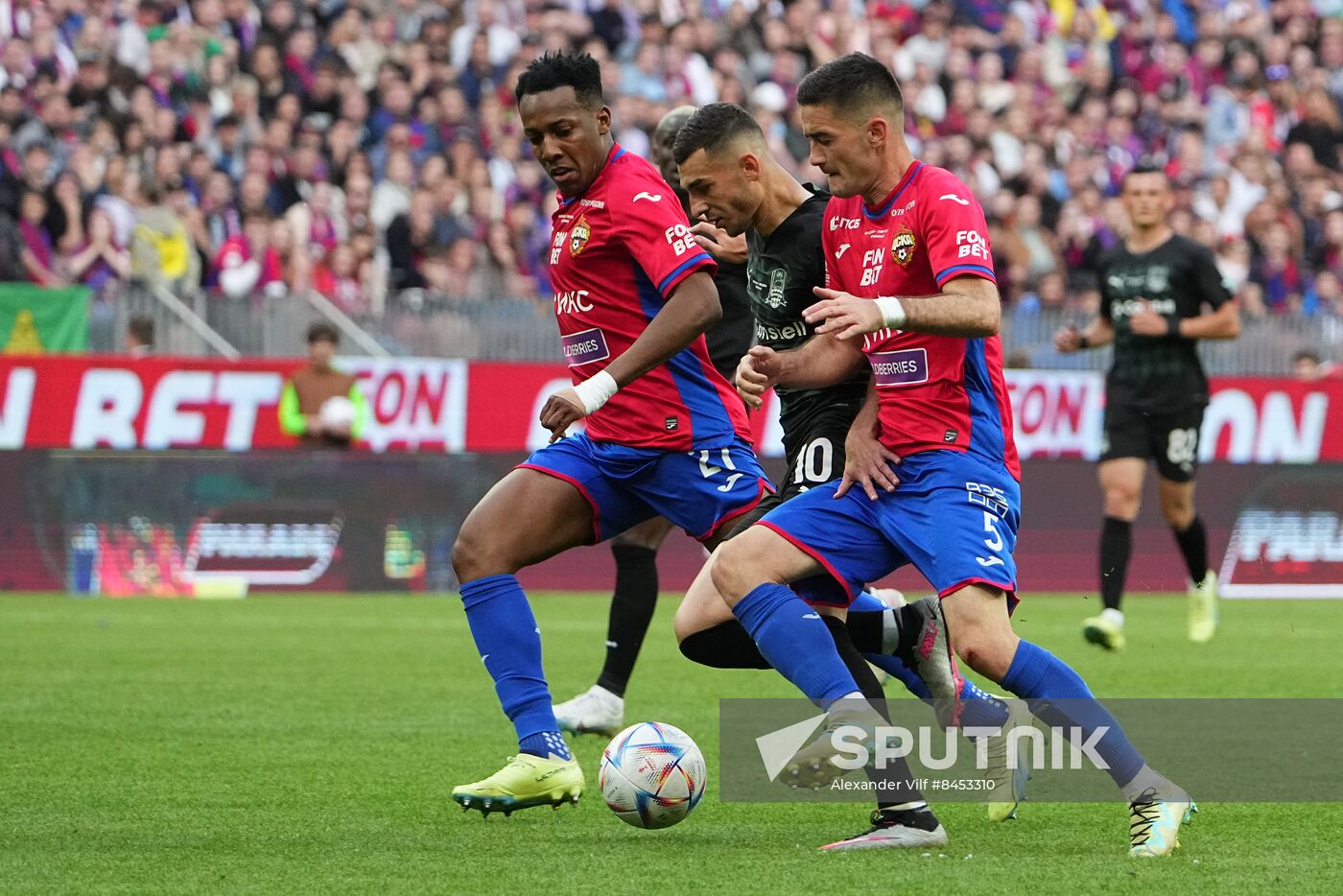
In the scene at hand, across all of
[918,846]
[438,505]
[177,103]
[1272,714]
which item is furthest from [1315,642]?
[177,103]

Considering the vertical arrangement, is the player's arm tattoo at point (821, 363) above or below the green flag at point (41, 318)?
below

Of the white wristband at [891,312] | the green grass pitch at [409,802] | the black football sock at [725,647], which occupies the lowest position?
the green grass pitch at [409,802]

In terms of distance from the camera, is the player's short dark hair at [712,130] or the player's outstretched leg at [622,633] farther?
the player's outstretched leg at [622,633]

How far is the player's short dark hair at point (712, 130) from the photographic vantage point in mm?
6012

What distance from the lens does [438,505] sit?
1516cm

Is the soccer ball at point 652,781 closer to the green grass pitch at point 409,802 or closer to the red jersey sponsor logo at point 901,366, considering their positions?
the green grass pitch at point 409,802

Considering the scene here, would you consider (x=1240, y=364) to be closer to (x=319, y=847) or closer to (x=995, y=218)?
(x=995, y=218)

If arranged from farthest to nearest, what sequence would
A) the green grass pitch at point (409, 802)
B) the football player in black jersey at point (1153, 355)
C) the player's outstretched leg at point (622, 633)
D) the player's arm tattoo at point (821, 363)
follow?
the football player in black jersey at point (1153, 355) < the player's outstretched leg at point (622, 633) < the player's arm tattoo at point (821, 363) < the green grass pitch at point (409, 802)

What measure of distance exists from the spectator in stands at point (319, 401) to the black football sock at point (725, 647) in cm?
1014

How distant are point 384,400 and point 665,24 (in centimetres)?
752

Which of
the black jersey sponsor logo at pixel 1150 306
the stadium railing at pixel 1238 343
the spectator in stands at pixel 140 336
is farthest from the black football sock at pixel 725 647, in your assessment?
the stadium railing at pixel 1238 343

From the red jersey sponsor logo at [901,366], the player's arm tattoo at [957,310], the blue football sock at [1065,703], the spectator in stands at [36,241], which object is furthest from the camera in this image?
the spectator in stands at [36,241]

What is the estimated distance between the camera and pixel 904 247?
220 inches

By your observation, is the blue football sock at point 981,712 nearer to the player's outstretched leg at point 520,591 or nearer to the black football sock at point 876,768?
the black football sock at point 876,768
